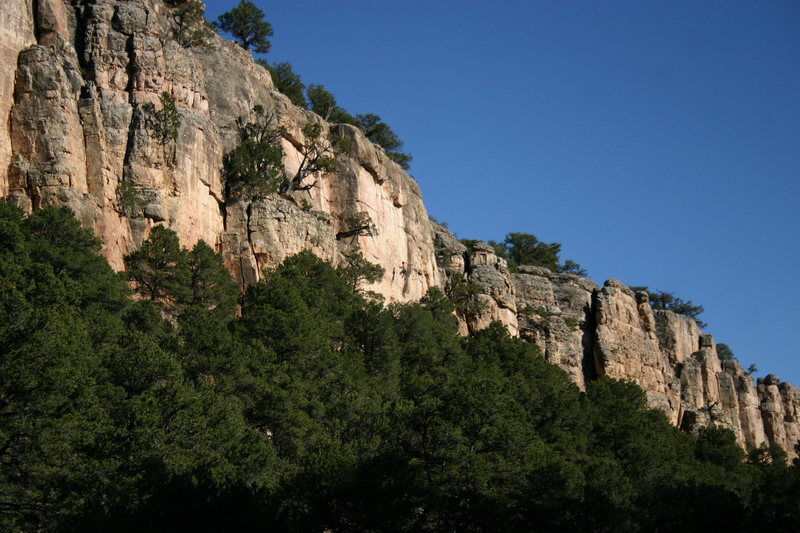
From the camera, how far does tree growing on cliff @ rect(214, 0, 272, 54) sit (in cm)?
9088

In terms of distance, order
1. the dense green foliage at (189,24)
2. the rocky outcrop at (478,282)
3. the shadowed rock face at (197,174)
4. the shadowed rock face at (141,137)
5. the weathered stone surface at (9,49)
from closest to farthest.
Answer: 1. the weathered stone surface at (9,49)
2. the shadowed rock face at (141,137)
3. the shadowed rock face at (197,174)
4. the dense green foliage at (189,24)
5. the rocky outcrop at (478,282)

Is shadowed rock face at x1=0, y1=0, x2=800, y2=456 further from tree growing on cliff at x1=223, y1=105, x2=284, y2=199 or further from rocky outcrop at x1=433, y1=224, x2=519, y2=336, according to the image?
tree growing on cliff at x1=223, y1=105, x2=284, y2=199

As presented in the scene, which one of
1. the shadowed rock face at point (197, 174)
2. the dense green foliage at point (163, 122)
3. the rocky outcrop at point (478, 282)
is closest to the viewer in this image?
the shadowed rock face at point (197, 174)

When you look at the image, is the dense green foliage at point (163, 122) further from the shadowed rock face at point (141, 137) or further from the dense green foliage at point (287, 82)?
the dense green foliage at point (287, 82)

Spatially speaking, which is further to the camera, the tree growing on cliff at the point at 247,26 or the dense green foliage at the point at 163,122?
the tree growing on cliff at the point at 247,26

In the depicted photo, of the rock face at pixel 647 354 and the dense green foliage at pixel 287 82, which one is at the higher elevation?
the dense green foliage at pixel 287 82

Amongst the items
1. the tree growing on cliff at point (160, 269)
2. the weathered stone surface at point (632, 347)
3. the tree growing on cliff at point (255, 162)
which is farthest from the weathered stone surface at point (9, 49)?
the weathered stone surface at point (632, 347)

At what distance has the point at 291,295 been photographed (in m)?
55.2

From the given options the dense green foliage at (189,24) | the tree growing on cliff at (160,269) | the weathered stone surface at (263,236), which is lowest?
the tree growing on cliff at (160,269)

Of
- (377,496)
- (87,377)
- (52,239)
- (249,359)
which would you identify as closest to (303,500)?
(377,496)

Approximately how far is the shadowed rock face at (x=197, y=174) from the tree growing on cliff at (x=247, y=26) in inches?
632

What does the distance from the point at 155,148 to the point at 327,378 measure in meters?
17.7

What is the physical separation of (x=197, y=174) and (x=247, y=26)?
3641cm

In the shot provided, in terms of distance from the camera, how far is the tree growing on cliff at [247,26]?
90.9m
